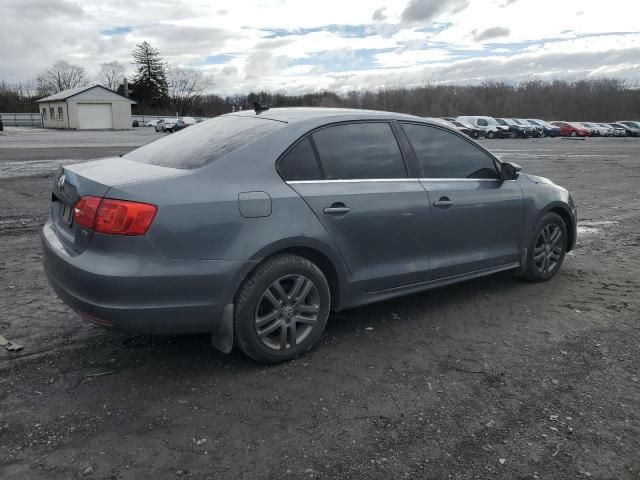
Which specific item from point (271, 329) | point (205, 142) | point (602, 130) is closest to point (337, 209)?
point (271, 329)

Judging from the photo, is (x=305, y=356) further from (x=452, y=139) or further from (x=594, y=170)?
(x=594, y=170)

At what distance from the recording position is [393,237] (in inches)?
163

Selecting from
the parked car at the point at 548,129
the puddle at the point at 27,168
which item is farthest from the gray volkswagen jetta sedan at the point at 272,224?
the parked car at the point at 548,129

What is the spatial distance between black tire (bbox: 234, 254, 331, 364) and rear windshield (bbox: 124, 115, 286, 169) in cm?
80

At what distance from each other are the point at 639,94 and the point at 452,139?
98.8 m

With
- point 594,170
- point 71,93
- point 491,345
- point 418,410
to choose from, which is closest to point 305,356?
point 418,410

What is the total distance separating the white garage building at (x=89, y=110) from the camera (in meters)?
60.6

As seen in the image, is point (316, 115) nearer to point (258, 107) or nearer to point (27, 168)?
point (258, 107)

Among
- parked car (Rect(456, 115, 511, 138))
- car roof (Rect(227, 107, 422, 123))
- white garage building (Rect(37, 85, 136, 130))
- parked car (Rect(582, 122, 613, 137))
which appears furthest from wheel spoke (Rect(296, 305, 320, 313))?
white garage building (Rect(37, 85, 136, 130))

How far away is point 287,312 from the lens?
12.1 feet

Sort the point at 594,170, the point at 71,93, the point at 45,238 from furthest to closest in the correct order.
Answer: the point at 71,93 < the point at 594,170 < the point at 45,238

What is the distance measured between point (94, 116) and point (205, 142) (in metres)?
64.6

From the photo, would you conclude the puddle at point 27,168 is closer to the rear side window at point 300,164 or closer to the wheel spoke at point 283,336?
the rear side window at point 300,164

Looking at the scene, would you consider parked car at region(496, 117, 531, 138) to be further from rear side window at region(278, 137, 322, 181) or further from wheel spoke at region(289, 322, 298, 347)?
wheel spoke at region(289, 322, 298, 347)
